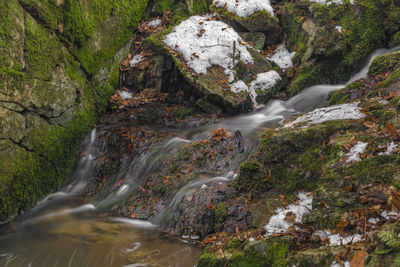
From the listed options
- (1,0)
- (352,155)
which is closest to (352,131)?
(352,155)

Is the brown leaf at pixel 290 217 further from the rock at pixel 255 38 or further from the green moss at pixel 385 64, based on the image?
the rock at pixel 255 38

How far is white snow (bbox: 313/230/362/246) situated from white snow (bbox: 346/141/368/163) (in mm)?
910

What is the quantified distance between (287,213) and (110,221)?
2895 millimetres

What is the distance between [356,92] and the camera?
5.34 meters

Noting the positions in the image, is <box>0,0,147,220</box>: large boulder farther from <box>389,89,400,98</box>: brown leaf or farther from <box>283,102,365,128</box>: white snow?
<box>389,89,400,98</box>: brown leaf

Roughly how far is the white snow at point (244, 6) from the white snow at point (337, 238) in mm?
8418

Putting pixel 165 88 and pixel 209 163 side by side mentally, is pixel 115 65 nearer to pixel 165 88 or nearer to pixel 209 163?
pixel 165 88

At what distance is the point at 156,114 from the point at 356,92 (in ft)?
14.9

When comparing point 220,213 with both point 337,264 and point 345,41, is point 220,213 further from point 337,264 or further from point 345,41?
point 345,41

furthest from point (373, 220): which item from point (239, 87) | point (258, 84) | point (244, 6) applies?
point (244, 6)

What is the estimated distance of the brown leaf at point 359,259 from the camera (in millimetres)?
1991

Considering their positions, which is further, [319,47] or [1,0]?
[319,47]

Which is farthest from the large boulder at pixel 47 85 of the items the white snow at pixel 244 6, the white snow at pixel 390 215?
the white snow at pixel 390 215

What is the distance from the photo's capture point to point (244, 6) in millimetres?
9938
